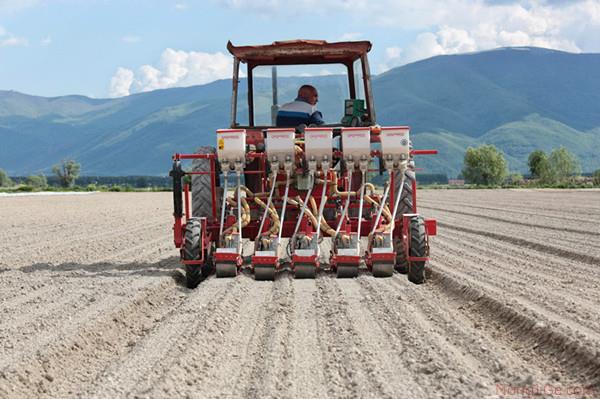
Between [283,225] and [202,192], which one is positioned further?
[202,192]

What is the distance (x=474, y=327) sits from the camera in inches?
240

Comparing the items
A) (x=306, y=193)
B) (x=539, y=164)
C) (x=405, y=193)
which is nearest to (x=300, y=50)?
(x=306, y=193)

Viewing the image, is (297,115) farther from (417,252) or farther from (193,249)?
(417,252)

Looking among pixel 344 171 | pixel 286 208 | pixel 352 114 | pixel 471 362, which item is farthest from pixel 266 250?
pixel 471 362

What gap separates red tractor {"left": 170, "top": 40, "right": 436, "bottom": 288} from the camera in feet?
27.9

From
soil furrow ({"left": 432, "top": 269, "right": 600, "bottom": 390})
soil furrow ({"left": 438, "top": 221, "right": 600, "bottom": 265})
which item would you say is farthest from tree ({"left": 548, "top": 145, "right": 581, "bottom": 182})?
soil furrow ({"left": 432, "top": 269, "right": 600, "bottom": 390})

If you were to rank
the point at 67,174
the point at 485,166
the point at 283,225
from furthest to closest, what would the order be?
the point at 485,166 → the point at 67,174 → the point at 283,225

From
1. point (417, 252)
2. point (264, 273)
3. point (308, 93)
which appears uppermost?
point (308, 93)

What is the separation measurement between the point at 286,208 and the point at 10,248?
21.8 ft

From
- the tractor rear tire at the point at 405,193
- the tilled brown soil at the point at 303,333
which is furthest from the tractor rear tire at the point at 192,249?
the tractor rear tire at the point at 405,193

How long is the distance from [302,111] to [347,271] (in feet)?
8.31

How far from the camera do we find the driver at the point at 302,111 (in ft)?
32.8

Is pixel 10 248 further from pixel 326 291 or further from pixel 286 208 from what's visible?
pixel 326 291

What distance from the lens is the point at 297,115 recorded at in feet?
Result: 32.8
